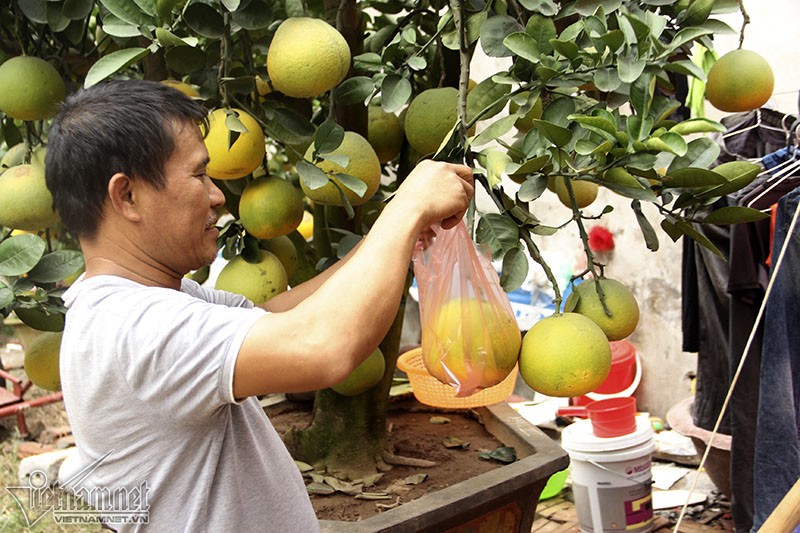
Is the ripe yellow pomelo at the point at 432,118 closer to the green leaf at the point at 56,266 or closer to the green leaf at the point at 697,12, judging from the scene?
the green leaf at the point at 697,12

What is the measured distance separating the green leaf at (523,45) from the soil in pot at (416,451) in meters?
1.01

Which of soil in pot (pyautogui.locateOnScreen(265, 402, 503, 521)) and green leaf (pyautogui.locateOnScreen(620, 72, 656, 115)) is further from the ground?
green leaf (pyautogui.locateOnScreen(620, 72, 656, 115))

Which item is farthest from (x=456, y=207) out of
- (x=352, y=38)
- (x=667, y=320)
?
(x=667, y=320)

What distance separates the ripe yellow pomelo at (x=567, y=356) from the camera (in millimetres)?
1152

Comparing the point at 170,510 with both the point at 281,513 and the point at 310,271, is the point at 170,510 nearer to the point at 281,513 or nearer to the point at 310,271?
the point at 281,513

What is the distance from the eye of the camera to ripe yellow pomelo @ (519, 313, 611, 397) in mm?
1152

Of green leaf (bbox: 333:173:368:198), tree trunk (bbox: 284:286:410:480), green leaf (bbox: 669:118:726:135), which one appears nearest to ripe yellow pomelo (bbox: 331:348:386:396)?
tree trunk (bbox: 284:286:410:480)

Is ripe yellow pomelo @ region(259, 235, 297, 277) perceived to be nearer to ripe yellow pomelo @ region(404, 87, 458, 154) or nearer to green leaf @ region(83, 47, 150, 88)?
ripe yellow pomelo @ region(404, 87, 458, 154)

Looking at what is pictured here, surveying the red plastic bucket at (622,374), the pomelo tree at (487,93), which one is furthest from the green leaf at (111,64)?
the red plastic bucket at (622,374)

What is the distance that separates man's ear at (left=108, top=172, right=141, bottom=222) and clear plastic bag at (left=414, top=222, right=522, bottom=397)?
49 centimetres

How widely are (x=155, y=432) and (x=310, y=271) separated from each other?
108cm

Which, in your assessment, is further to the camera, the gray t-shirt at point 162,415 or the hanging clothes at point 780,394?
the hanging clothes at point 780,394

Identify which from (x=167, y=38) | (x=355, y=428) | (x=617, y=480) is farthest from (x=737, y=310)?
(x=167, y=38)

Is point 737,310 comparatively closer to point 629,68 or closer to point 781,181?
point 781,181
